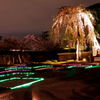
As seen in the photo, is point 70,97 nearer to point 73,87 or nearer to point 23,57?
point 73,87

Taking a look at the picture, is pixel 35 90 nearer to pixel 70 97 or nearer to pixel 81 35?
pixel 70 97

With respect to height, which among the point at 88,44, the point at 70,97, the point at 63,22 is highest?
the point at 63,22

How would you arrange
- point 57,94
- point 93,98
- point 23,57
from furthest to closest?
point 23,57
point 57,94
point 93,98

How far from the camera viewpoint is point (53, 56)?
25.1 metres

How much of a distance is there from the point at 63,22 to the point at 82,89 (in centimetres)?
1539

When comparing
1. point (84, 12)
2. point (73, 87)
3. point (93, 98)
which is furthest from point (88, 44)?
point (93, 98)

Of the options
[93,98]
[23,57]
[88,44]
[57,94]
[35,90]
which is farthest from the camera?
[88,44]

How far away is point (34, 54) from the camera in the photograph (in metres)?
23.7

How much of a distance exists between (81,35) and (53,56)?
3876 mm

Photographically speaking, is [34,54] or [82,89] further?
[34,54]

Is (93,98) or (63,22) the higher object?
(63,22)

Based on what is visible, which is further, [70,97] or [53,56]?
[53,56]

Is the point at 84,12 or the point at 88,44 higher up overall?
the point at 84,12

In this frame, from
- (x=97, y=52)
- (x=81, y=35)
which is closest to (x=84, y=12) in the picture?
(x=81, y=35)
